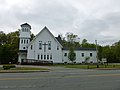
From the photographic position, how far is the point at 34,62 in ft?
198

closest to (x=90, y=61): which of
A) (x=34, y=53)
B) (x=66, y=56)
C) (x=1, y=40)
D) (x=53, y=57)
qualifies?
(x=66, y=56)

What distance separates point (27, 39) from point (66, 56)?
43.4 feet

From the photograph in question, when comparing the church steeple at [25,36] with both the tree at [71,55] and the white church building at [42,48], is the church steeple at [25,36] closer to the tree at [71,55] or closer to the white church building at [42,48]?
the white church building at [42,48]

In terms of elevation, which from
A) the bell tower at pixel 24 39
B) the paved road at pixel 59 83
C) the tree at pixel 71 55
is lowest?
the paved road at pixel 59 83

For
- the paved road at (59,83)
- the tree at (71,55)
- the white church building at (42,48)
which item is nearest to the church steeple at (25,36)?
the white church building at (42,48)

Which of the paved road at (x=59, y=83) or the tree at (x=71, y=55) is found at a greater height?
the tree at (x=71, y=55)

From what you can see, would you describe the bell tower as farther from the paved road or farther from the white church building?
Result: the paved road

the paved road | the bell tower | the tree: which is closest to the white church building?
the bell tower

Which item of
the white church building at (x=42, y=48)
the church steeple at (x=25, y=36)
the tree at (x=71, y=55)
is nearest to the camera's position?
the white church building at (x=42, y=48)

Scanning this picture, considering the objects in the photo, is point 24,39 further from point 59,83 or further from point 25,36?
point 59,83

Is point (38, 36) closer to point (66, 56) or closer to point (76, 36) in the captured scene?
point (66, 56)

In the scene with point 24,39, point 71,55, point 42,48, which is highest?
point 24,39

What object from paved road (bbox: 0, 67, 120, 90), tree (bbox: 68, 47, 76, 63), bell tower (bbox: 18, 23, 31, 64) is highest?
bell tower (bbox: 18, 23, 31, 64)

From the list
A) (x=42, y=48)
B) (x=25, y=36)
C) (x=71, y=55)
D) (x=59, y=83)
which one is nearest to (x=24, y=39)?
(x=25, y=36)
